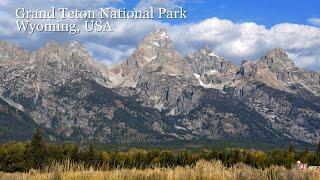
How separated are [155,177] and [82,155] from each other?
12867 centimetres

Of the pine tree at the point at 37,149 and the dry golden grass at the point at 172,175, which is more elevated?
the pine tree at the point at 37,149

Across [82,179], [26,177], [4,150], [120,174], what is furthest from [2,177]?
[4,150]

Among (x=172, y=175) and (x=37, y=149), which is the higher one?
(x=37, y=149)

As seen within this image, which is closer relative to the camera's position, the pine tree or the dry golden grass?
the dry golden grass

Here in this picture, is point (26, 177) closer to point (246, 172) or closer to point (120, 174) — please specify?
point (120, 174)

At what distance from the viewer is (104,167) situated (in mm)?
11906

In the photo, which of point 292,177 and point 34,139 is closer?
point 292,177

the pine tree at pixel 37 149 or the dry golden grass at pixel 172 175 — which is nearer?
the dry golden grass at pixel 172 175

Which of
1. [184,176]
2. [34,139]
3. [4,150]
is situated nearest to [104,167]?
[184,176]

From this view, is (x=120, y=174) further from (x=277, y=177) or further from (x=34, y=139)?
(x=34, y=139)

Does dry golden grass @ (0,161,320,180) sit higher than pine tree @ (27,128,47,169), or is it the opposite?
pine tree @ (27,128,47,169)

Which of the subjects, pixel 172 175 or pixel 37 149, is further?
pixel 37 149

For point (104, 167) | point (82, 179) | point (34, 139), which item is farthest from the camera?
point (34, 139)

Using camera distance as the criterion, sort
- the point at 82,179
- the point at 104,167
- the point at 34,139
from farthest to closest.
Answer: the point at 34,139 → the point at 104,167 → the point at 82,179
